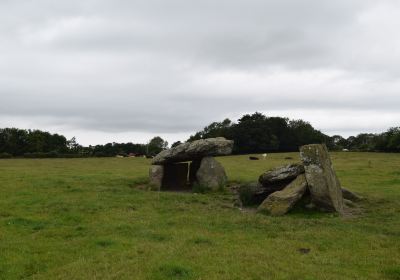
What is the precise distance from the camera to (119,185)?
72.4 ft

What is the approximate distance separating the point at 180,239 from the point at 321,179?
22.0 ft

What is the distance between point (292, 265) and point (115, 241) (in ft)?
14.4

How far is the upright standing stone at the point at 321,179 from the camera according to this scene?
1595 centimetres

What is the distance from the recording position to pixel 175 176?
25672 millimetres

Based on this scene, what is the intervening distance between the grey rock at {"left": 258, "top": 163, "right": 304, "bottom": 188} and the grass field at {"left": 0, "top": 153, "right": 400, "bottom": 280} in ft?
5.93

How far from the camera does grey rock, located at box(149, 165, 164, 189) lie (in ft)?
73.2

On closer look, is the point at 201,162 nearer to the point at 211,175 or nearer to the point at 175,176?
the point at 211,175

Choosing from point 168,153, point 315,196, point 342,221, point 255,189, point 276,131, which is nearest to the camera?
point 342,221

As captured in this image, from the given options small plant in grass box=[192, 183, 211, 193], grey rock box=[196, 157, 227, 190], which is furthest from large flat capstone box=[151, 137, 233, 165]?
small plant in grass box=[192, 183, 211, 193]

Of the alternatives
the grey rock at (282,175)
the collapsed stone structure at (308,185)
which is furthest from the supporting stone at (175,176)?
the collapsed stone structure at (308,185)

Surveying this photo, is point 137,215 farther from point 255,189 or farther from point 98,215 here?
point 255,189

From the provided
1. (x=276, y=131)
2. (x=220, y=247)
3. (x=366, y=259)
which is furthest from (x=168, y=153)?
(x=276, y=131)

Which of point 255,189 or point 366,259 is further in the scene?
point 255,189

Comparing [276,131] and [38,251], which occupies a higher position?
[276,131]
